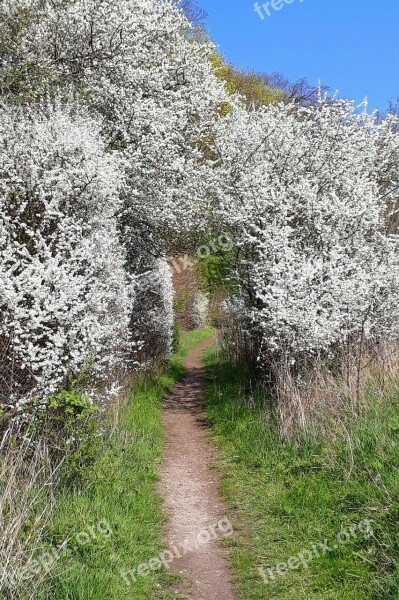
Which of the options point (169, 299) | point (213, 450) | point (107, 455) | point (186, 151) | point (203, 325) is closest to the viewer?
point (107, 455)

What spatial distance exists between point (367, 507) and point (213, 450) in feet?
12.6

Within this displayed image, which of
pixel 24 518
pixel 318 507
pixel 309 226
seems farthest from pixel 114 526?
pixel 309 226

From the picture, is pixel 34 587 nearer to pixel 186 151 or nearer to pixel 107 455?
pixel 107 455

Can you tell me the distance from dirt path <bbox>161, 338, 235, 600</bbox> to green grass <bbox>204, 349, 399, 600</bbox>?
18 centimetres

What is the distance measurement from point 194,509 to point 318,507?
1623 mm

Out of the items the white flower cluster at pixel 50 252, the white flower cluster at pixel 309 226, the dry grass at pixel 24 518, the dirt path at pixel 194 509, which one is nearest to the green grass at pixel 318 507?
the dirt path at pixel 194 509

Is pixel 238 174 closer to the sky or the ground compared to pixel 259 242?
closer to the sky

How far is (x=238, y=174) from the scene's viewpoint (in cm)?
1182

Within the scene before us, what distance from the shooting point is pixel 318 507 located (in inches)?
234

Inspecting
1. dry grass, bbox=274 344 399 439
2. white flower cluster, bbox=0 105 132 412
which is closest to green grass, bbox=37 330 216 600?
white flower cluster, bbox=0 105 132 412

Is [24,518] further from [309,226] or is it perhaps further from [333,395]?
[309,226]

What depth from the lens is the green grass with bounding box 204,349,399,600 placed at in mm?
4832

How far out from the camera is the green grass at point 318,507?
15.9ft

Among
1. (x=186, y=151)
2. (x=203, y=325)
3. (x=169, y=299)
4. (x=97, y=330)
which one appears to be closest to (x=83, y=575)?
(x=97, y=330)
